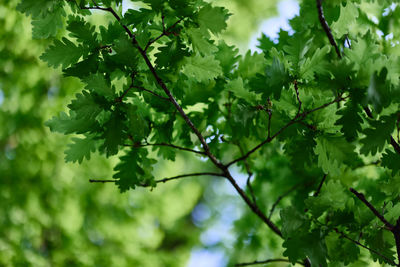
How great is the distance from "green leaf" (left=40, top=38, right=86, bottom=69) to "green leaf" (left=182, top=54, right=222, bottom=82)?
219mm

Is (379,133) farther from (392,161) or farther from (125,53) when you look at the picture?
(125,53)

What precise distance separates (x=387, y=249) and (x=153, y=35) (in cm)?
66

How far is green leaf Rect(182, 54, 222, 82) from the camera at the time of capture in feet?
2.67

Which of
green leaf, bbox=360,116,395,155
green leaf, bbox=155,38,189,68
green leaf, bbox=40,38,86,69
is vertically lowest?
green leaf, bbox=360,116,395,155

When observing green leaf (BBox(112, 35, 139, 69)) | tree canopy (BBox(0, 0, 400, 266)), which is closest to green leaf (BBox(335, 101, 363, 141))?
Result: tree canopy (BBox(0, 0, 400, 266))

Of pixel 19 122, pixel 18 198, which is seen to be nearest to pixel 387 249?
pixel 18 198

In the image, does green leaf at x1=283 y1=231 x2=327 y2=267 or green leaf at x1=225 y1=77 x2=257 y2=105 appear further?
green leaf at x1=225 y1=77 x2=257 y2=105

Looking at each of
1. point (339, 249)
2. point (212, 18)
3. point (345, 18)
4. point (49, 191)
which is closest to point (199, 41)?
point (212, 18)

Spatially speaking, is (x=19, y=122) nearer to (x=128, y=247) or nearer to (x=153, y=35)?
(x=128, y=247)

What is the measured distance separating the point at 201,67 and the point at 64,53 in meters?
0.29

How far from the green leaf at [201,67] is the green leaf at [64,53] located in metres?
0.22

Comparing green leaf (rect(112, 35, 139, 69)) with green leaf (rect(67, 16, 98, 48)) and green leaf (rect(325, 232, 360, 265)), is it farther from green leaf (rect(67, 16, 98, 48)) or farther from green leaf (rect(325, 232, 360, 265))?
green leaf (rect(325, 232, 360, 265))

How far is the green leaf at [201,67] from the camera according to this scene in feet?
2.67

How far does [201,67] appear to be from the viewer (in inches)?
32.4
